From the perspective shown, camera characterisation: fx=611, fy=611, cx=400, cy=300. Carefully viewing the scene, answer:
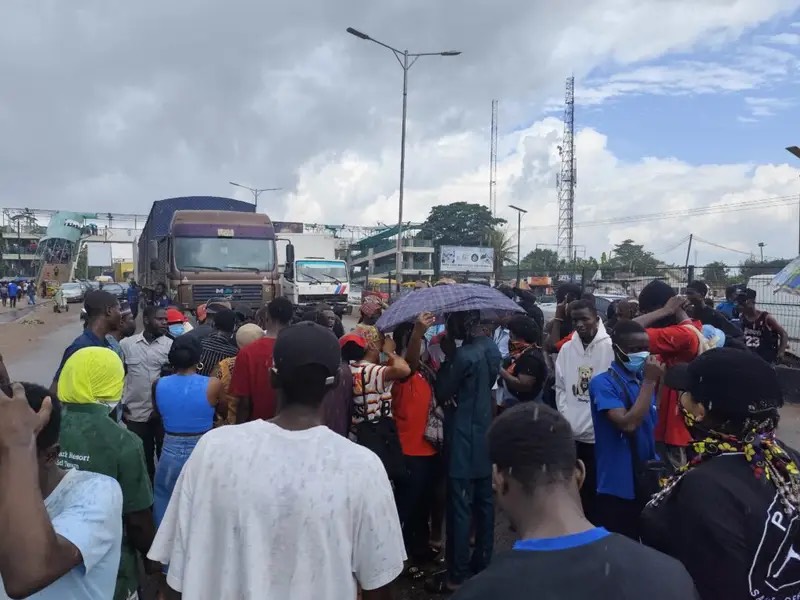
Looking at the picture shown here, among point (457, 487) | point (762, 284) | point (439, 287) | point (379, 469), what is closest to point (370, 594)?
point (379, 469)

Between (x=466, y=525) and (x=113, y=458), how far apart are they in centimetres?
229

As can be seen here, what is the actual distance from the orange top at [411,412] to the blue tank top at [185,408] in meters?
1.21

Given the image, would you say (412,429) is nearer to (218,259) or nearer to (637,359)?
(637,359)

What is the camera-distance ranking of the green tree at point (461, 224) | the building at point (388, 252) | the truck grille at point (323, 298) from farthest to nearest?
the green tree at point (461, 224) < the building at point (388, 252) < the truck grille at point (323, 298)

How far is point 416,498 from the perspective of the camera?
4.18m

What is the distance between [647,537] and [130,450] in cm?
206

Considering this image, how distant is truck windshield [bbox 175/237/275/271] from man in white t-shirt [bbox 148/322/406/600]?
13.1 metres

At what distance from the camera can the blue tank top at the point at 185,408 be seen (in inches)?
150

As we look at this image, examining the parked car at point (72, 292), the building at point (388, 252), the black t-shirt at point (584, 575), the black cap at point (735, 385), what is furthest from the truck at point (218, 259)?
the building at point (388, 252)

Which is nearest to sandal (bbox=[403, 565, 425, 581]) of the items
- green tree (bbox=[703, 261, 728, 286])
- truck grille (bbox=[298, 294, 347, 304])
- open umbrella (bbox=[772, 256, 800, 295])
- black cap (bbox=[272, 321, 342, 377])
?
black cap (bbox=[272, 321, 342, 377])

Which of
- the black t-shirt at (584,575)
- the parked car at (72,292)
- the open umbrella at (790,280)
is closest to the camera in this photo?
the black t-shirt at (584,575)

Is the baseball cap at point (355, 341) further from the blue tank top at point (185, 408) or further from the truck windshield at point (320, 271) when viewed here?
the truck windshield at point (320, 271)

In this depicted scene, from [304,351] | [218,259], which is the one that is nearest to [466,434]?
[304,351]

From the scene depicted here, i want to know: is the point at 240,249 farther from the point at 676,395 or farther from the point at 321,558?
the point at 321,558
